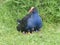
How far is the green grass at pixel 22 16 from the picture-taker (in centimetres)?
606

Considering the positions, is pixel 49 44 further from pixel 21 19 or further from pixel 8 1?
pixel 8 1

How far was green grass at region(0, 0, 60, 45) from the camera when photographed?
19.9 ft

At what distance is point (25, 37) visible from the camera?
6203 millimetres

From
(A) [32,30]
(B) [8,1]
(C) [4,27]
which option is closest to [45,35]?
(A) [32,30]

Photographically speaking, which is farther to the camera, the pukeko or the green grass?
the pukeko

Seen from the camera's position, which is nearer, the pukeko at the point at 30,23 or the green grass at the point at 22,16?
the green grass at the point at 22,16

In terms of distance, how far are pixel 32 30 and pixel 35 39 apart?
2.13 feet

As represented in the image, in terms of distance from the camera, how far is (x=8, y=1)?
7.58 metres

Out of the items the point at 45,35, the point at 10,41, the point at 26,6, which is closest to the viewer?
the point at 10,41

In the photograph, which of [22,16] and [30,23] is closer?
[30,23]

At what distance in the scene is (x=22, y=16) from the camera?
24.3ft

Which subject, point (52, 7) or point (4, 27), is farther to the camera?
point (52, 7)

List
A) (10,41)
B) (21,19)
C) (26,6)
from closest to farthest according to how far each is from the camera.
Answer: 1. (10,41)
2. (21,19)
3. (26,6)

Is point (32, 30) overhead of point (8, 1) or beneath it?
beneath
